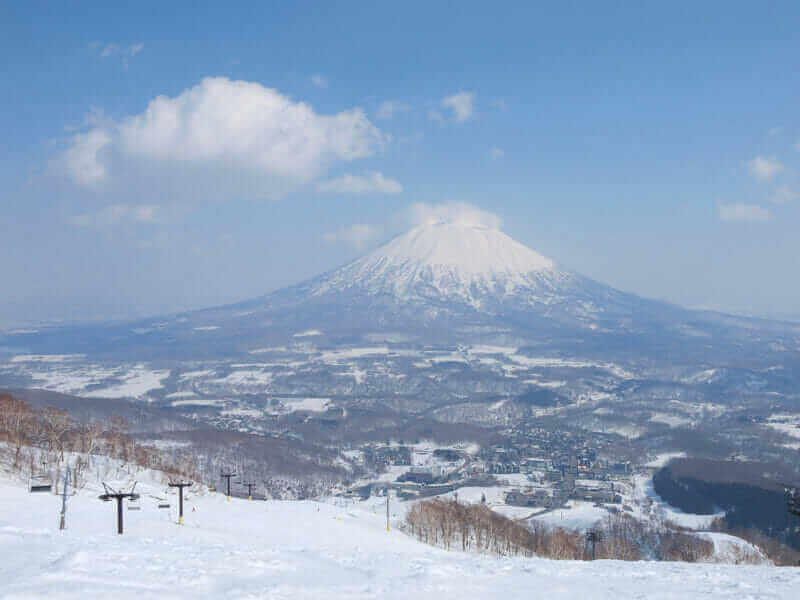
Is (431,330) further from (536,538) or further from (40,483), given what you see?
(40,483)

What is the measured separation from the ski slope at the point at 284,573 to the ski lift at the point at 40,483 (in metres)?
5.40

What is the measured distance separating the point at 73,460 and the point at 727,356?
5195 inches

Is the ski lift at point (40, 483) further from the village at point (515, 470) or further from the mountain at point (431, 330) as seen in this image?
the mountain at point (431, 330)

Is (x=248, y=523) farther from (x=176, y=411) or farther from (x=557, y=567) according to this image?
(x=176, y=411)

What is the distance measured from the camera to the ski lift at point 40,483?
2489 cm

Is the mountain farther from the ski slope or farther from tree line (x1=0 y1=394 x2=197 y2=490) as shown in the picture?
the ski slope

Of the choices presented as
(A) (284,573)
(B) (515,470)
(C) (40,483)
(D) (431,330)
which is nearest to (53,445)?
(C) (40,483)

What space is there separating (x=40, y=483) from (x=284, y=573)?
18712 millimetres

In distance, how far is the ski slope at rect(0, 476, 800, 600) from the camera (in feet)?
35.1

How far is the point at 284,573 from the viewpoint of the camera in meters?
13.0

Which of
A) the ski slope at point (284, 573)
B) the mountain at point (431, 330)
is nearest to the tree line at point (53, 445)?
the ski slope at point (284, 573)

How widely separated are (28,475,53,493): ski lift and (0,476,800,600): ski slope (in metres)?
5.40

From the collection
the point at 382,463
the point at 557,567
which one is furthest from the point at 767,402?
the point at 557,567

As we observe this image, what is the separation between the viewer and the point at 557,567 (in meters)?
15.0
